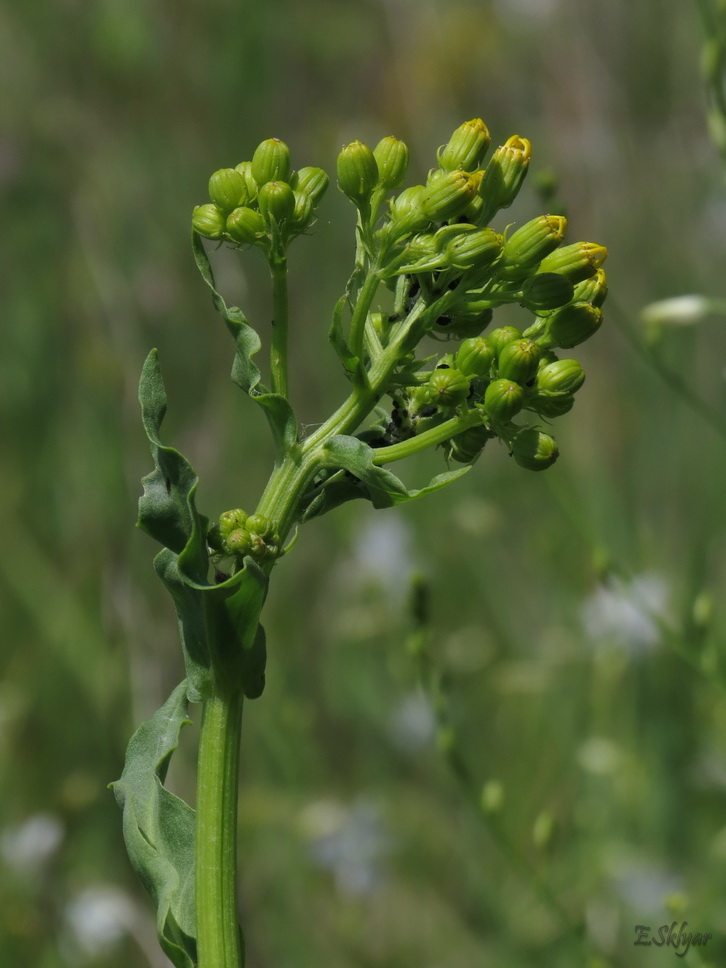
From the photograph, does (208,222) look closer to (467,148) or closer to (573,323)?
(467,148)

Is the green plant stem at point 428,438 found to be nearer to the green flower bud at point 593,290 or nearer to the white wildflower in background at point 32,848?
the green flower bud at point 593,290

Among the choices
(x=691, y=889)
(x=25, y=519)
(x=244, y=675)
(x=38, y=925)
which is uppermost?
(x=244, y=675)

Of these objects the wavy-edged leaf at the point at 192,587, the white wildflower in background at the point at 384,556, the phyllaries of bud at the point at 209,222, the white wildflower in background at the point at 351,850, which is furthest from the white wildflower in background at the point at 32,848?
the phyllaries of bud at the point at 209,222

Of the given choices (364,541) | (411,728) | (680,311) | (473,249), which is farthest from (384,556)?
(473,249)

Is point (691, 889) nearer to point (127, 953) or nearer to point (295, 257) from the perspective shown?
point (127, 953)

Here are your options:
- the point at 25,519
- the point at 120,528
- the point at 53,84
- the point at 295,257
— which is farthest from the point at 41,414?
the point at 53,84

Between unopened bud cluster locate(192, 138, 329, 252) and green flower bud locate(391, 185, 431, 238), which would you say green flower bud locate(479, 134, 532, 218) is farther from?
unopened bud cluster locate(192, 138, 329, 252)
